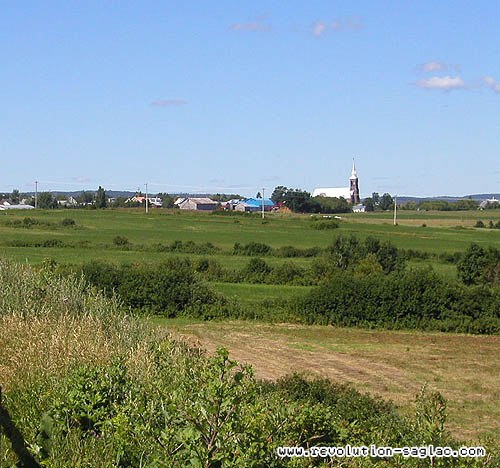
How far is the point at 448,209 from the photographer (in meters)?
132

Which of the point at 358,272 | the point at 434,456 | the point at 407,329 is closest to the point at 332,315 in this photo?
→ the point at 407,329

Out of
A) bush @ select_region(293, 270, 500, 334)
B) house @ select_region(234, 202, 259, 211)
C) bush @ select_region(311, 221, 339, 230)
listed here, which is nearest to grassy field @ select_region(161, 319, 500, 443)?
bush @ select_region(293, 270, 500, 334)

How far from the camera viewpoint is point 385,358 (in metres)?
19.6

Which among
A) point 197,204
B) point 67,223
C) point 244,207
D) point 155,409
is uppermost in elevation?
point 197,204

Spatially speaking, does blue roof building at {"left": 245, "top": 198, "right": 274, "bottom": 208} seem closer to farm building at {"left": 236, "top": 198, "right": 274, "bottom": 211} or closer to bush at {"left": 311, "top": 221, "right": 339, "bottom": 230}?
farm building at {"left": 236, "top": 198, "right": 274, "bottom": 211}

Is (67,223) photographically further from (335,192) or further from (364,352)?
(335,192)

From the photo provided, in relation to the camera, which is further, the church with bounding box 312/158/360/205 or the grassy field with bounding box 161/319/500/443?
the church with bounding box 312/158/360/205

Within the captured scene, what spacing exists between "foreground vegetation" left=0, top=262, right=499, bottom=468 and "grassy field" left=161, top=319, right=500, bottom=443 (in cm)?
419

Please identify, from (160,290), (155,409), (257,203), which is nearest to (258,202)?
(257,203)

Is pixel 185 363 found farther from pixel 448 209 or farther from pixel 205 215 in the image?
pixel 448 209

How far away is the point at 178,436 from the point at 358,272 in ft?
92.9

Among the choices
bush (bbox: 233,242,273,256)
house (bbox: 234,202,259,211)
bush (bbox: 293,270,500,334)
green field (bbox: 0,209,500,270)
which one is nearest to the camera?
bush (bbox: 293,270,500,334)

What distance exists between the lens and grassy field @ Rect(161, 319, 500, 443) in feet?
49.0

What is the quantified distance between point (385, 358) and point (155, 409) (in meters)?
14.7
